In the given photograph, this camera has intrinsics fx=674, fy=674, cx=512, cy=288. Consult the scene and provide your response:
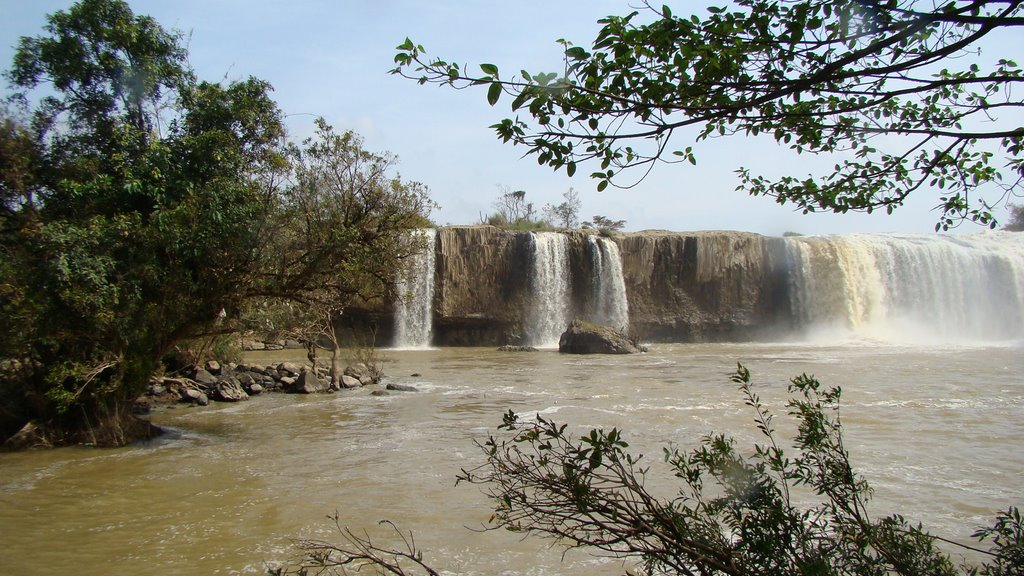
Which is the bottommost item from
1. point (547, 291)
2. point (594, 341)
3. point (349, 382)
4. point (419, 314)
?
point (349, 382)

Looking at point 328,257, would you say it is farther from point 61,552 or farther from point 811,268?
point 811,268

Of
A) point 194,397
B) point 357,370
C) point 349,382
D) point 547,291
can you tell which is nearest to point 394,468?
point 194,397

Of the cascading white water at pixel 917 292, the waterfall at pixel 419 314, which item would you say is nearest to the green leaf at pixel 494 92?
the waterfall at pixel 419 314

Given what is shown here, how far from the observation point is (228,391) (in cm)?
1384

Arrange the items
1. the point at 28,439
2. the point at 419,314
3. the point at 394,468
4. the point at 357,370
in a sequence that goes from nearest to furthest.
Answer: the point at 394,468 < the point at 28,439 < the point at 357,370 < the point at 419,314

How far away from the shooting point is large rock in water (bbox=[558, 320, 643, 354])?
25.8 metres

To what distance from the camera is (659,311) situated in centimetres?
3509

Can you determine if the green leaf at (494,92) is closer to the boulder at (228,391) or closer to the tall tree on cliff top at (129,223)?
the tall tree on cliff top at (129,223)

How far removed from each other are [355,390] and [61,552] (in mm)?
10117

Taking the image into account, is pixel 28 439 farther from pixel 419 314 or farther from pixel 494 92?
pixel 419 314

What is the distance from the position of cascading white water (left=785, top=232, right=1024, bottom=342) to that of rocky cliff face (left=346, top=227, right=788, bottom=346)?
98.4 inches

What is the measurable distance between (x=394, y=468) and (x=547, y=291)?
82.2 feet

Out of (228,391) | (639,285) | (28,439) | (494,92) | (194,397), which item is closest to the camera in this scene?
(494,92)

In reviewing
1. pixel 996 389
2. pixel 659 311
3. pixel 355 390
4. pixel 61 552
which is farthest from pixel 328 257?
pixel 659 311
